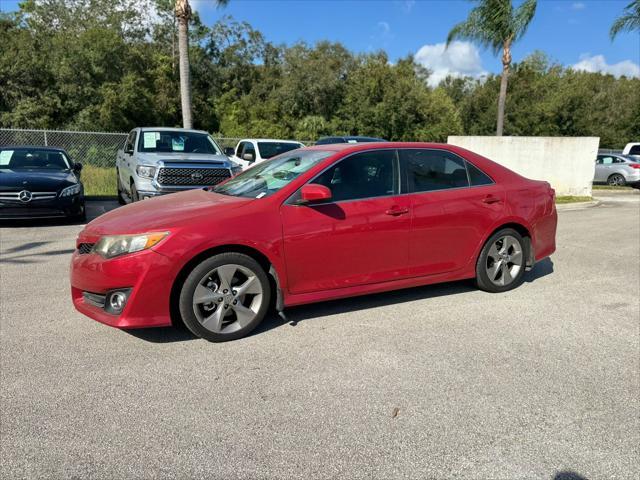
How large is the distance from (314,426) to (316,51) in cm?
4463

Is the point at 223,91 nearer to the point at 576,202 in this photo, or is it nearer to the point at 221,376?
the point at 576,202

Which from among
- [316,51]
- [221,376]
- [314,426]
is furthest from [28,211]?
[316,51]

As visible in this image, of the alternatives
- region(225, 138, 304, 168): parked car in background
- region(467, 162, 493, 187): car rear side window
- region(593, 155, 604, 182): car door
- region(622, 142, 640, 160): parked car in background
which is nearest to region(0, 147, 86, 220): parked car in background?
region(225, 138, 304, 168): parked car in background

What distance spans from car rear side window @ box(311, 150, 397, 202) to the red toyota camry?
0.4 inches

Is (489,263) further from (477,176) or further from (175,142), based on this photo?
(175,142)

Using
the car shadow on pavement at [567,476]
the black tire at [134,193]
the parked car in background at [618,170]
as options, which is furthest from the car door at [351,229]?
the parked car in background at [618,170]

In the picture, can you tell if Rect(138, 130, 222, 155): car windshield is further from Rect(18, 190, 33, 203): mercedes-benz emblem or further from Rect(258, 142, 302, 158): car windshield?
Rect(258, 142, 302, 158): car windshield

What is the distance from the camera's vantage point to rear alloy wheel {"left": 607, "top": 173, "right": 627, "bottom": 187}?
22.5 metres

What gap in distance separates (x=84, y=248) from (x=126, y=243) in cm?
59

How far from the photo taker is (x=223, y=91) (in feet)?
140

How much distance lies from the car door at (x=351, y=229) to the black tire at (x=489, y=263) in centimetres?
106

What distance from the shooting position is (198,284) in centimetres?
396

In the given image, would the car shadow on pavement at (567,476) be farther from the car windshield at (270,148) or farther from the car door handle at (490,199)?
the car windshield at (270,148)

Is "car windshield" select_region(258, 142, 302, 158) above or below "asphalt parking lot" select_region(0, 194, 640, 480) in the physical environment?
above
